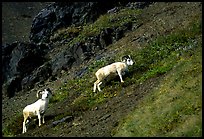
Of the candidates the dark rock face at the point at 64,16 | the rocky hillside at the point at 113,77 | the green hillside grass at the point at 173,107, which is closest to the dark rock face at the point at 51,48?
the dark rock face at the point at 64,16

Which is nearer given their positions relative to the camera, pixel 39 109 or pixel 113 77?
pixel 39 109

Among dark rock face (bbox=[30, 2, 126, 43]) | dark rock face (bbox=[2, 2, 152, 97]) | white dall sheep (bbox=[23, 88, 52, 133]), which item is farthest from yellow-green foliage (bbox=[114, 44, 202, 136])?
dark rock face (bbox=[30, 2, 126, 43])

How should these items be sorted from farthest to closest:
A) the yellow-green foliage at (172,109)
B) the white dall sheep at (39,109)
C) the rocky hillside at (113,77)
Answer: the white dall sheep at (39,109) < the rocky hillside at (113,77) < the yellow-green foliage at (172,109)

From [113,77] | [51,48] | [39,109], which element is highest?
[51,48]

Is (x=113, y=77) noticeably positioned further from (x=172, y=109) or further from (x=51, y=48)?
(x=51, y=48)

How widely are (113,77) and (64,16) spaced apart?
48529 mm

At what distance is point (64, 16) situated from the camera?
80.7m

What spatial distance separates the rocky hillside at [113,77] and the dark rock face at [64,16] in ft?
0.58

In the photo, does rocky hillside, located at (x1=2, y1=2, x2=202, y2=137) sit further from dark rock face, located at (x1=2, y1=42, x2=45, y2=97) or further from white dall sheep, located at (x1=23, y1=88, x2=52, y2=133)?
white dall sheep, located at (x1=23, y1=88, x2=52, y2=133)

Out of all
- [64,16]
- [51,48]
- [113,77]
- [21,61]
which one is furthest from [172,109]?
[64,16]

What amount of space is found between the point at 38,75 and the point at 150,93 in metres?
32.3

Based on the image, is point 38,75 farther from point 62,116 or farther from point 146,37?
point 62,116

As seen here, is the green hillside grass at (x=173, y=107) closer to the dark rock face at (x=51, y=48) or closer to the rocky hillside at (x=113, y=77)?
the rocky hillside at (x=113, y=77)

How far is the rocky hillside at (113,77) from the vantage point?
23.9 metres
